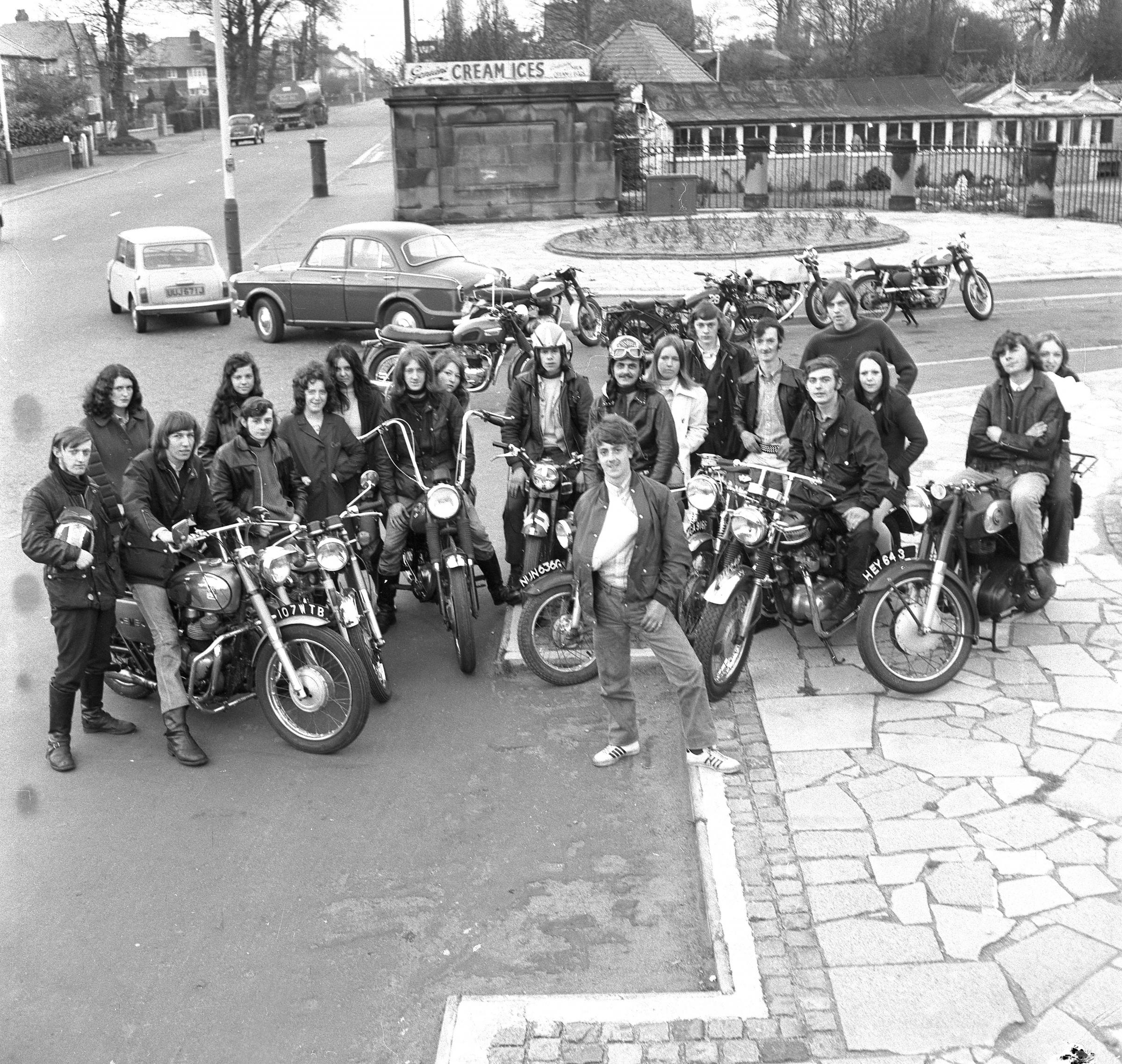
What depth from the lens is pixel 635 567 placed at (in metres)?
6.52

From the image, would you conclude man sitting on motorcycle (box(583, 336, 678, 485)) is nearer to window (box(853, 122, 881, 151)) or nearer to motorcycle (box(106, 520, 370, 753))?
motorcycle (box(106, 520, 370, 753))

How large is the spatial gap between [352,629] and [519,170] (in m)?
27.2

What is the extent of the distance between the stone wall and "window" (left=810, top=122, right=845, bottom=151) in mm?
30293

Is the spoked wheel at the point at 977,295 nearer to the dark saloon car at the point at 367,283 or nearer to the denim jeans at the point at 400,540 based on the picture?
the dark saloon car at the point at 367,283

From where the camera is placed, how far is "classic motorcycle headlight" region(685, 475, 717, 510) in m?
7.17

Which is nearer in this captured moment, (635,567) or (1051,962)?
(1051,962)

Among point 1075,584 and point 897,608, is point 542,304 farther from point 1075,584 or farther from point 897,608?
A: point 897,608

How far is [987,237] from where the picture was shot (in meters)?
28.3

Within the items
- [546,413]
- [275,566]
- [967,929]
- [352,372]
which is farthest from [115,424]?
[967,929]

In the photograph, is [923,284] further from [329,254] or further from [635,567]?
[635,567]

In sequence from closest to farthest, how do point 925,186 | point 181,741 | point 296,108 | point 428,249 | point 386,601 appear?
point 181,741 → point 386,601 → point 428,249 → point 925,186 → point 296,108

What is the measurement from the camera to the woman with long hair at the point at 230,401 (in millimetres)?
8297

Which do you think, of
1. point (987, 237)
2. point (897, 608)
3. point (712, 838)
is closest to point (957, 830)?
point (712, 838)

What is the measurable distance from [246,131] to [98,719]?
6252cm
